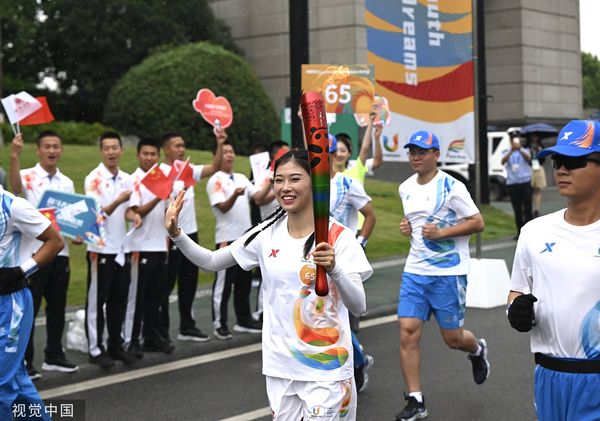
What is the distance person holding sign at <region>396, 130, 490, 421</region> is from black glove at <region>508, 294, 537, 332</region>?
9.50 ft

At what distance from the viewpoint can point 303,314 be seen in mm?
4258

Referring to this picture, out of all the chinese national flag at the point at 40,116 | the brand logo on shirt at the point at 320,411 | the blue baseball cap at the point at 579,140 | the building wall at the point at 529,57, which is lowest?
the brand logo on shirt at the point at 320,411

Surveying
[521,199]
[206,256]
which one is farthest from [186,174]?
[521,199]

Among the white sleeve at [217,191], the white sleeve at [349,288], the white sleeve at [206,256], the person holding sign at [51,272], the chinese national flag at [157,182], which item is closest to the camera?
the white sleeve at [349,288]

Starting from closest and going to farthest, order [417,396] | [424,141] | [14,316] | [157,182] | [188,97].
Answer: [14,316]
[417,396]
[424,141]
[157,182]
[188,97]

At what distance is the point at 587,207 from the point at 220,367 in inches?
197

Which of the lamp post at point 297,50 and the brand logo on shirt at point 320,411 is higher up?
the lamp post at point 297,50

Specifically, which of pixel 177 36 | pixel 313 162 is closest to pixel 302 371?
pixel 313 162

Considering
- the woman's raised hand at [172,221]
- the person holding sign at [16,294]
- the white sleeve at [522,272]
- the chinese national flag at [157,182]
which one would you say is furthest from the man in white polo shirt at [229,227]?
the white sleeve at [522,272]

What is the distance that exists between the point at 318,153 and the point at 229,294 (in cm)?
604

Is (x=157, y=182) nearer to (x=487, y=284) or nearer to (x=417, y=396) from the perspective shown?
(x=417, y=396)

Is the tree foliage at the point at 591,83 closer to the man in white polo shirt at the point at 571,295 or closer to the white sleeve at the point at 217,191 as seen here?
the white sleeve at the point at 217,191

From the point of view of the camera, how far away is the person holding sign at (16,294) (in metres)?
4.91

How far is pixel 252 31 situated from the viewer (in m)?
36.3
